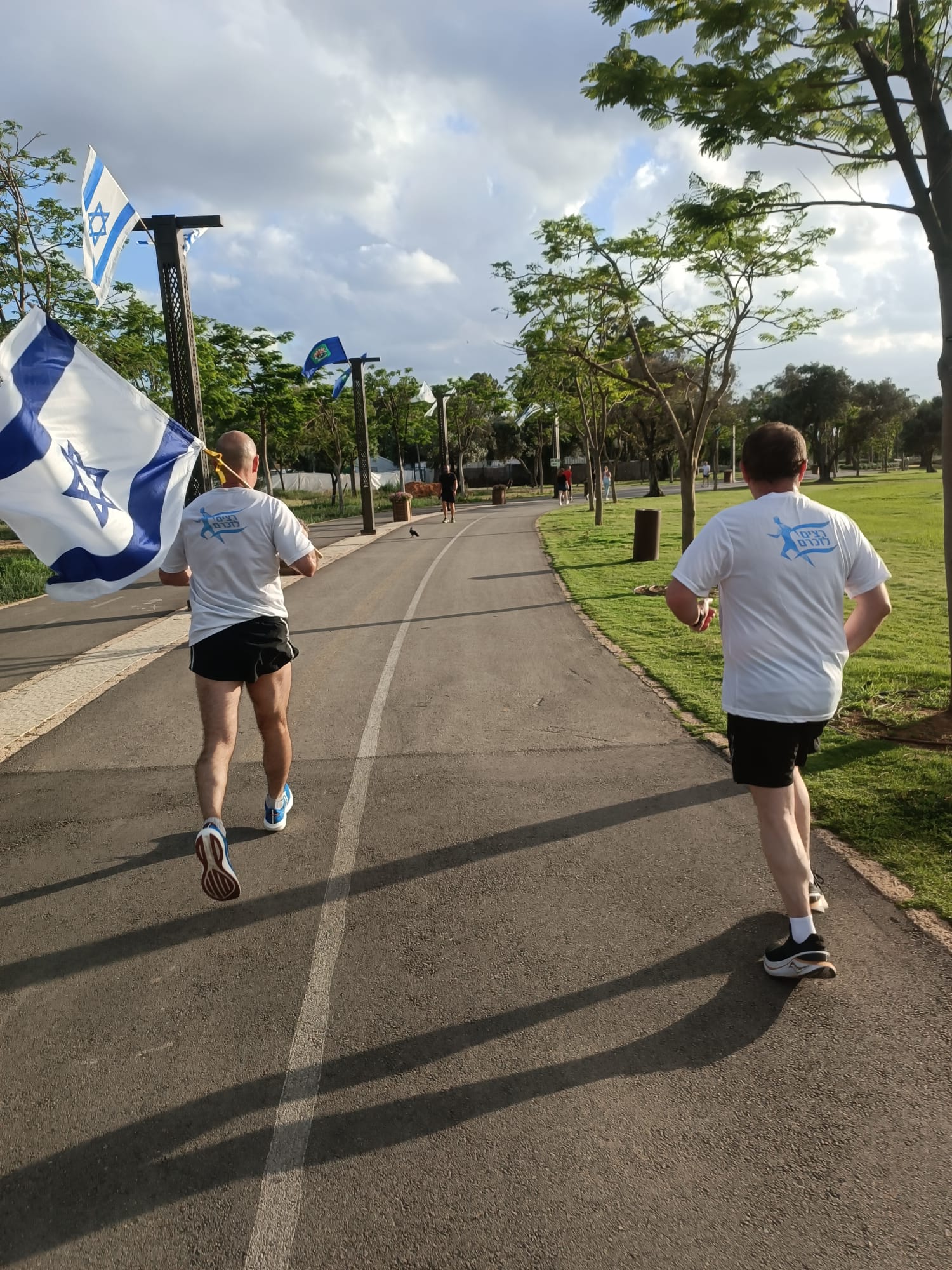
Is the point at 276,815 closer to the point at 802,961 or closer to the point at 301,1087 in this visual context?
the point at 301,1087

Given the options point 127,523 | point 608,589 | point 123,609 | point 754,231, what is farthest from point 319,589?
point 127,523

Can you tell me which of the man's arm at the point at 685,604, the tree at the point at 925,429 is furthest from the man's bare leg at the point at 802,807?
the tree at the point at 925,429

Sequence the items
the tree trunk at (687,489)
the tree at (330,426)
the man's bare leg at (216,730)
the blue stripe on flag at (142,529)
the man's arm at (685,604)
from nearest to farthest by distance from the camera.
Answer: the man's arm at (685,604)
the man's bare leg at (216,730)
the blue stripe on flag at (142,529)
the tree trunk at (687,489)
the tree at (330,426)

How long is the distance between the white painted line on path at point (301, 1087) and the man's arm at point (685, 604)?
1.99 metres

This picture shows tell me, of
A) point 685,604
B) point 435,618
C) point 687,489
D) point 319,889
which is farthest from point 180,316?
point 685,604

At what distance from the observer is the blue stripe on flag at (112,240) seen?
8.93 metres

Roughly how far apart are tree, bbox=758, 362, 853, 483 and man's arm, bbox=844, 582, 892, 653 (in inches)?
2190

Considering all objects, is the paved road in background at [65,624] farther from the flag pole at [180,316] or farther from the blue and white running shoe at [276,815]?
the blue and white running shoe at [276,815]

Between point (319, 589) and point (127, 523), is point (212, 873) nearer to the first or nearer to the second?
point (127, 523)

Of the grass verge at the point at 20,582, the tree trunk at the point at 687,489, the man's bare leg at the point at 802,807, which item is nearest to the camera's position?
the man's bare leg at the point at 802,807

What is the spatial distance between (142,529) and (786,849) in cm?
359

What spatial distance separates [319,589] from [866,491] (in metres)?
31.2

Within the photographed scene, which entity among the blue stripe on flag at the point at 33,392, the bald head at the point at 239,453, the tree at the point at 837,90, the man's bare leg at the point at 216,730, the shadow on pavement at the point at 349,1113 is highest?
the tree at the point at 837,90

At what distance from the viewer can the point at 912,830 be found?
4387mm
